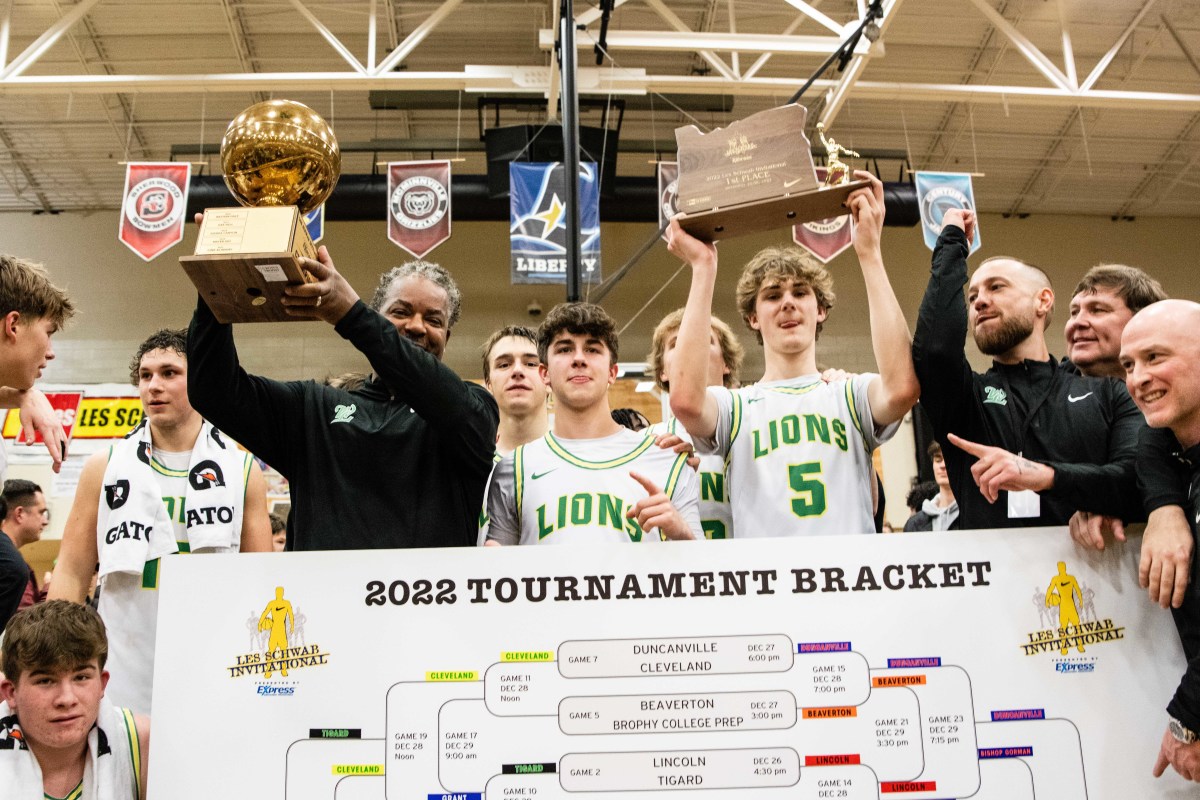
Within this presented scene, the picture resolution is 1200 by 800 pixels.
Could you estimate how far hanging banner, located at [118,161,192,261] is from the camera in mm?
8891

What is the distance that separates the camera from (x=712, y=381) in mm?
3557

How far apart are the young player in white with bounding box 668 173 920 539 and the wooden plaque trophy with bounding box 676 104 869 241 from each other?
9cm

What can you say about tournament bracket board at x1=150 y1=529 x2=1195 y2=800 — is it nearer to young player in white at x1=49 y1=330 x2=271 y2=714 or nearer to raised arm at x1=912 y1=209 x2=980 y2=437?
raised arm at x1=912 y1=209 x2=980 y2=437

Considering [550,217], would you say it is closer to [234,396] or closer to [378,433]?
[378,433]

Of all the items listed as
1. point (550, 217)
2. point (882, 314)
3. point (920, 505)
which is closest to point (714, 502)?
point (882, 314)

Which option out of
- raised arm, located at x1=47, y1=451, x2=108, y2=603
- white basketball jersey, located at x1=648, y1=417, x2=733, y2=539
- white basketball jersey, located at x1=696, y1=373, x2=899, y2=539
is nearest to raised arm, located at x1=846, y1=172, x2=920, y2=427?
white basketball jersey, located at x1=696, y1=373, x2=899, y2=539

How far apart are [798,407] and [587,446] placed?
645 millimetres

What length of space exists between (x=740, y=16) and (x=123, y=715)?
9909mm

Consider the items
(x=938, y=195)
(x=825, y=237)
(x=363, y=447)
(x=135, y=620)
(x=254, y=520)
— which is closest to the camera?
(x=363, y=447)

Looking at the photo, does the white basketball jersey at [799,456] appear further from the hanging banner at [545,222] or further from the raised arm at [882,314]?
the hanging banner at [545,222]

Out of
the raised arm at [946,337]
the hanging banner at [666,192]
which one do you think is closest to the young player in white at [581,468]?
the raised arm at [946,337]

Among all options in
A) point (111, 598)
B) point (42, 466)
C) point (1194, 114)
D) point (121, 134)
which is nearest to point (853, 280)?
point (1194, 114)

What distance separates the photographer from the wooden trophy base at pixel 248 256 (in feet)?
6.68

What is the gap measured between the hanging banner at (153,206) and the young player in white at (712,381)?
679 centimetres
